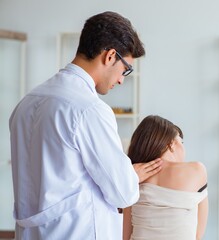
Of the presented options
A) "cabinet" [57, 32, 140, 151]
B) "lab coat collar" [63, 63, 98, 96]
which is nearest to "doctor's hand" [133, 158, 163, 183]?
"lab coat collar" [63, 63, 98, 96]

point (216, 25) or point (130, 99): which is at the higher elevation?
point (216, 25)

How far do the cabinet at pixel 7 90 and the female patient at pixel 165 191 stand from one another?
7.49 ft

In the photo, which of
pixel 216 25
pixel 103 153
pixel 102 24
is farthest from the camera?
pixel 216 25

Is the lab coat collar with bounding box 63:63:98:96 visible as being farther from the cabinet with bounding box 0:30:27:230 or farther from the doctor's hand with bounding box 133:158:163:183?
the cabinet with bounding box 0:30:27:230

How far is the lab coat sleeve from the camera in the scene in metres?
1.20

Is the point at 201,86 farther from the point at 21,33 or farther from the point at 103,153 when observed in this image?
the point at 103,153

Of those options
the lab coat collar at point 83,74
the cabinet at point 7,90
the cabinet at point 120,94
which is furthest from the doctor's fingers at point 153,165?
the cabinet at point 7,90

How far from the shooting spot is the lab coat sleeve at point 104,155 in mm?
1195

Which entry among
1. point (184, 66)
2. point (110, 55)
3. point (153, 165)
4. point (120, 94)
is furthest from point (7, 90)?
point (110, 55)

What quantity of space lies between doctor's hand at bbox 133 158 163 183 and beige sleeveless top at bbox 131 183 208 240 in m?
0.07

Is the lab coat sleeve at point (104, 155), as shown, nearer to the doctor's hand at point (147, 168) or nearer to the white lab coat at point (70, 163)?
the white lab coat at point (70, 163)

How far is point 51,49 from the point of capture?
403cm

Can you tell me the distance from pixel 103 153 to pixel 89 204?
16cm

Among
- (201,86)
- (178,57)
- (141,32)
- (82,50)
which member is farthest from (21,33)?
(82,50)
